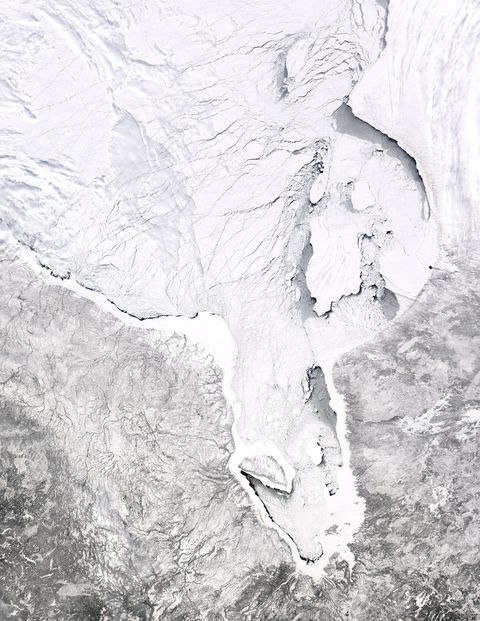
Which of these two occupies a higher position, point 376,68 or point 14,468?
point 376,68

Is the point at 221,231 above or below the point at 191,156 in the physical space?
below

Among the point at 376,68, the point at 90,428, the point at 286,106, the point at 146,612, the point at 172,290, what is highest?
the point at 376,68

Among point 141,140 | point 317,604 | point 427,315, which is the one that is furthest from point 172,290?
point 317,604

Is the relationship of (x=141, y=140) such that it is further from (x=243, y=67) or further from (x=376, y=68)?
(x=376, y=68)

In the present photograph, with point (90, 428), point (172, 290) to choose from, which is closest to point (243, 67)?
point (172, 290)

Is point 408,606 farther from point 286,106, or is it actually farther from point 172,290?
point 286,106

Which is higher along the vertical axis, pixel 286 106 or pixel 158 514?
pixel 286 106

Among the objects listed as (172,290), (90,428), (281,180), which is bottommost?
(90,428)
